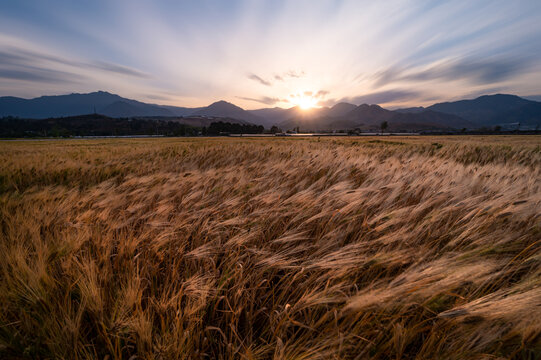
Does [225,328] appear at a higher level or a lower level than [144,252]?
lower

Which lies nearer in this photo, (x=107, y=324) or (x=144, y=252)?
(x=107, y=324)

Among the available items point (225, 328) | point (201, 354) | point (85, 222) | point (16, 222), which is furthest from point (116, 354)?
point (16, 222)

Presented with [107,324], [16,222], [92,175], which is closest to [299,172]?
[107,324]

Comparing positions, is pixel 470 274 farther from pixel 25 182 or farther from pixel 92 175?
pixel 25 182

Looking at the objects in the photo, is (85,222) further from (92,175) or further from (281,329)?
(92,175)

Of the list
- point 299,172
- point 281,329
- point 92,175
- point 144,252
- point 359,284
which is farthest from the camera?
point 92,175

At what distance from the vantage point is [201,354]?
29.6 inches

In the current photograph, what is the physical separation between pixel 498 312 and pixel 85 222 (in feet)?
7.57

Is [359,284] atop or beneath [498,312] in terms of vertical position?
beneath

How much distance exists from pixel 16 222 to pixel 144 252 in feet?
3.84

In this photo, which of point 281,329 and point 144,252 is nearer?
point 281,329

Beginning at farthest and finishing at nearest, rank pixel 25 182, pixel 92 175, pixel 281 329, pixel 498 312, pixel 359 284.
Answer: pixel 92 175 → pixel 25 182 → pixel 359 284 → pixel 281 329 → pixel 498 312

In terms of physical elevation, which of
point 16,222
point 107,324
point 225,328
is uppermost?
point 16,222

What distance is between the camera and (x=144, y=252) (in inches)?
49.6
